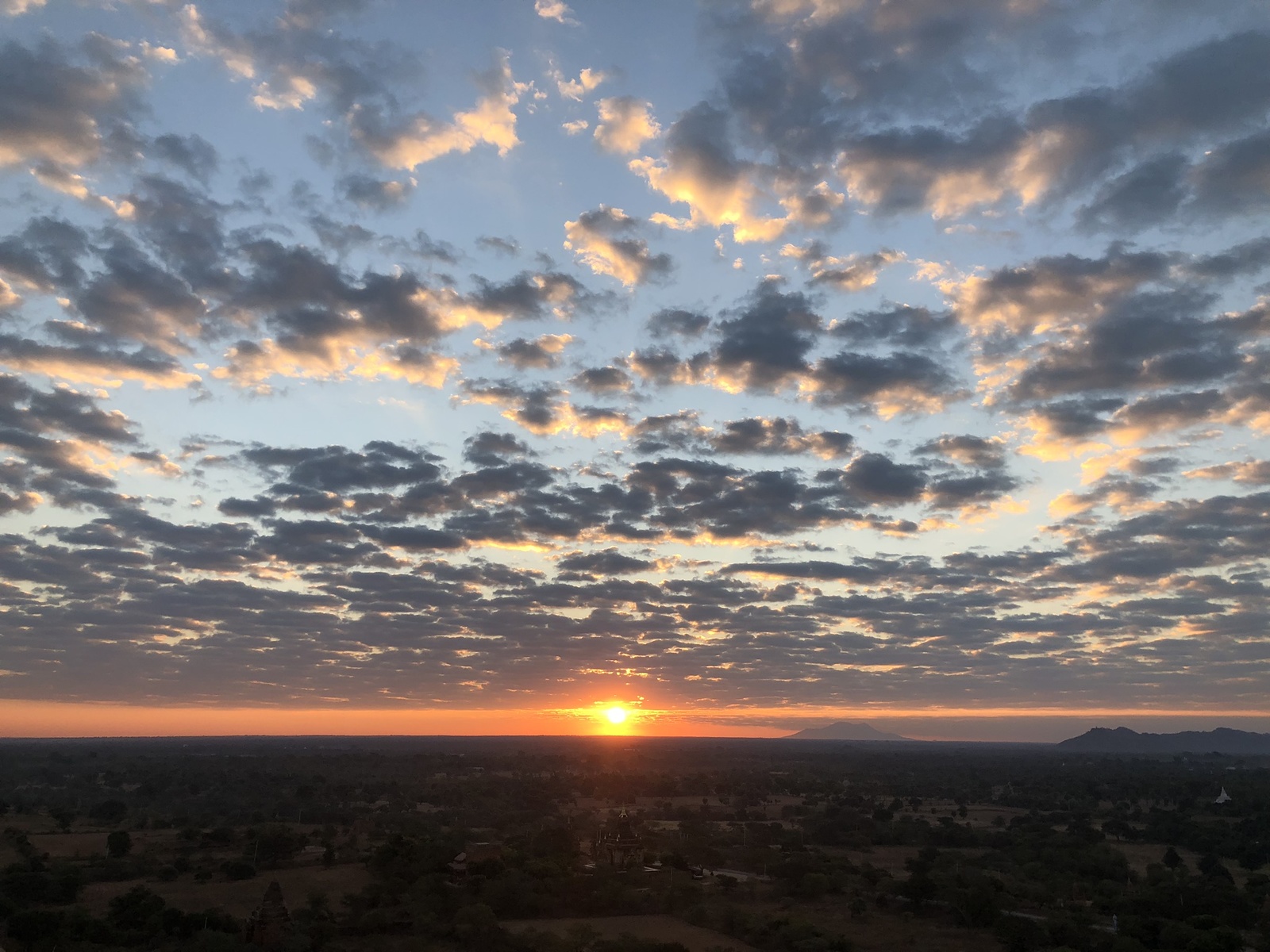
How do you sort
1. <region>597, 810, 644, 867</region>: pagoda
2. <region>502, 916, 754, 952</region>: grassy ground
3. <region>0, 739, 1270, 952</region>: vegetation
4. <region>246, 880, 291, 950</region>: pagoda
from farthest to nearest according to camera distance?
1. <region>597, 810, 644, 867</region>: pagoda
2. <region>502, 916, 754, 952</region>: grassy ground
3. <region>0, 739, 1270, 952</region>: vegetation
4. <region>246, 880, 291, 950</region>: pagoda

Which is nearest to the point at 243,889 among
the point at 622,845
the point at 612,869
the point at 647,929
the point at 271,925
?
the point at 271,925

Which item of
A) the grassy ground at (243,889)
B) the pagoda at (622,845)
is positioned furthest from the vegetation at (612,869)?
the pagoda at (622,845)

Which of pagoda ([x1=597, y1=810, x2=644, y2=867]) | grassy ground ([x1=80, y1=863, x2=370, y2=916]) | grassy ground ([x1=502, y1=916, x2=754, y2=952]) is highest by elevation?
pagoda ([x1=597, y1=810, x2=644, y2=867])

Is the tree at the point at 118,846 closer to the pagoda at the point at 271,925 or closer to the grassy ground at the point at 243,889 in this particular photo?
the grassy ground at the point at 243,889

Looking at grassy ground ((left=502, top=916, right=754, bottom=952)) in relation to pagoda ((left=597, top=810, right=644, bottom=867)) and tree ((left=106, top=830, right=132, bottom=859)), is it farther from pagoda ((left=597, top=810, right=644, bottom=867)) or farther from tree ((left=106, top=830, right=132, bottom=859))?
tree ((left=106, top=830, right=132, bottom=859))

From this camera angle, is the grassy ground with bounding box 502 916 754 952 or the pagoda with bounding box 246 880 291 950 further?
the grassy ground with bounding box 502 916 754 952

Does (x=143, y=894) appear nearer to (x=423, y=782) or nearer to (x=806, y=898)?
(x=806, y=898)

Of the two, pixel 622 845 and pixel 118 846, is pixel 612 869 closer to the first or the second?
pixel 622 845

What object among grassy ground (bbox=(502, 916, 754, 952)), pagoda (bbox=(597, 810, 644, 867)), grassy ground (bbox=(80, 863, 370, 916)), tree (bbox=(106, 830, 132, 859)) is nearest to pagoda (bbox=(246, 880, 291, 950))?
grassy ground (bbox=(80, 863, 370, 916))

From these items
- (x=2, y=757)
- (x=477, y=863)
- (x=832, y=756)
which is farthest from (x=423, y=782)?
(x=832, y=756)

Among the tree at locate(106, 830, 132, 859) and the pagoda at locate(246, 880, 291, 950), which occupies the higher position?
the tree at locate(106, 830, 132, 859)
